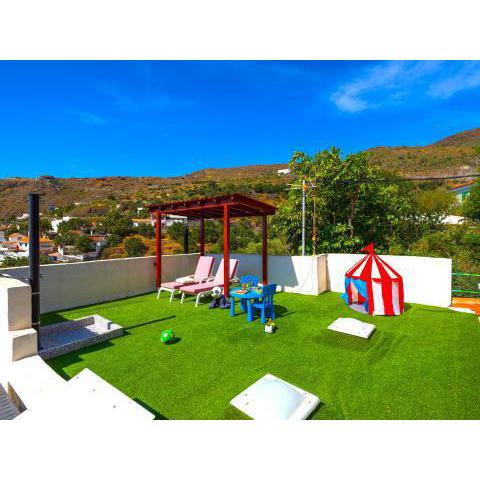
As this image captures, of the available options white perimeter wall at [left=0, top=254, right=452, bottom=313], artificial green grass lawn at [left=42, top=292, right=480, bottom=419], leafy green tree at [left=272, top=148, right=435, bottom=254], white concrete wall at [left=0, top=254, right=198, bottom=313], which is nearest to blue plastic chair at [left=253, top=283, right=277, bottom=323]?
artificial green grass lawn at [left=42, top=292, right=480, bottom=419]

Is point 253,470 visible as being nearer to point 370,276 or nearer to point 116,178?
point 370,276

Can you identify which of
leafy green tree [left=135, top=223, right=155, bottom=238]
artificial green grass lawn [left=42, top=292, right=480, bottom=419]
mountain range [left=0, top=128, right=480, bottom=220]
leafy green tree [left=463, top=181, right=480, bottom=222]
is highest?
mountain range [left=0, top=128, right=480, bottom=220]

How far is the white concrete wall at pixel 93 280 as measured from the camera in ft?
23.2

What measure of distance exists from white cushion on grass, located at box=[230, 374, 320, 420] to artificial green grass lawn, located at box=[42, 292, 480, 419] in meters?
0.13

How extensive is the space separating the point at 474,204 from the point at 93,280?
19.7 meters

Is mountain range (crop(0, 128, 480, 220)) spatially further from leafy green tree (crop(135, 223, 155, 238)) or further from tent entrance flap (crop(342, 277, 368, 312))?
tent entrance flap (crop(342, 277, 368, 312))

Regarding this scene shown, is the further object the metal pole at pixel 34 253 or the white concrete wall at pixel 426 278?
the white concrete wall at pixel 426 278

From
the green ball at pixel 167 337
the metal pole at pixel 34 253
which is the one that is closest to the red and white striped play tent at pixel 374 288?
the green ball at pixel 167 337

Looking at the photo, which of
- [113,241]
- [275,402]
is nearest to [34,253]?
[275,402]

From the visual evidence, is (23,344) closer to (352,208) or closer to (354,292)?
(354,292)

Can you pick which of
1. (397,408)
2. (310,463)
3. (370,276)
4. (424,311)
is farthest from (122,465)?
(424,311)

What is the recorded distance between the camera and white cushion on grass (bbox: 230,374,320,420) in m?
3.03

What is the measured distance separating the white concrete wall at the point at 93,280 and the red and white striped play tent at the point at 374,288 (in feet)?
20.7

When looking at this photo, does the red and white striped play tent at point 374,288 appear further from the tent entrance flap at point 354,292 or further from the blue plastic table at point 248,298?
the blue plastic table at point 248,298
